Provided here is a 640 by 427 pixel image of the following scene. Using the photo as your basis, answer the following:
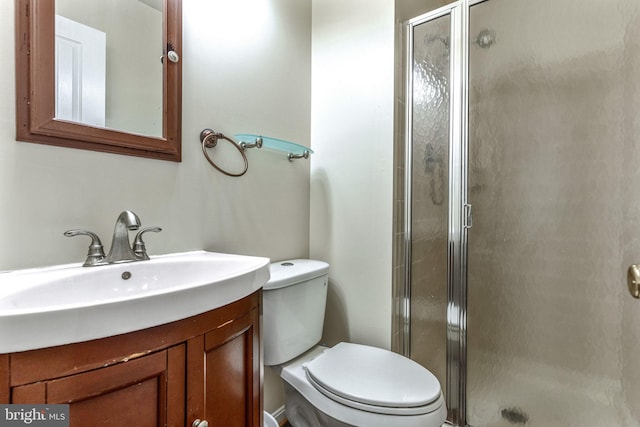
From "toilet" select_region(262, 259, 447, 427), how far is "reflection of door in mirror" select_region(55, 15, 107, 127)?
0.72 meters

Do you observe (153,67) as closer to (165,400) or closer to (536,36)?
(165,400)

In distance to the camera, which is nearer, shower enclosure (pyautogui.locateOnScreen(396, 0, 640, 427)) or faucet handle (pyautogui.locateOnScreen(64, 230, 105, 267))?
faucet handle (pyautogui.locateOnScreen(64, 230, 105, 267))

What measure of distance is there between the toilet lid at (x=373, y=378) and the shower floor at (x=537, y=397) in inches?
18.6

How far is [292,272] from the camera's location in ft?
3.88

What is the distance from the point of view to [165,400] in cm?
54

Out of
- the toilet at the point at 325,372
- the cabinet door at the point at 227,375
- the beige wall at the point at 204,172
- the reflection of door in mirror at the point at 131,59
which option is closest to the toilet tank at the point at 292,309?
the toilet at the point at 325,372

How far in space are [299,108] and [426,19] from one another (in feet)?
2.35

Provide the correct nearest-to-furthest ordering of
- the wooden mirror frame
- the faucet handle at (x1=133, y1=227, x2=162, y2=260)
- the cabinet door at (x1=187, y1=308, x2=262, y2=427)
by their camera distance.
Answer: the cabinet door at (x1=187, y1=308, x2=262, y2=427), the wooden mirror frame, the faucet handle at (x1=133, y1=227, x2=162, y2=260)

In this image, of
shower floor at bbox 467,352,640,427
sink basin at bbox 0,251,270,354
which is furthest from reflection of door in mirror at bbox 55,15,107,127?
shower floor at bbox 467,352,640,427

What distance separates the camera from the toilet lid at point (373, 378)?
931mm

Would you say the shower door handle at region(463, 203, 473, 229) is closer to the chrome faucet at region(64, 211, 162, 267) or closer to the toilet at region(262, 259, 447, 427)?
the toilet at region(262, 259, 447, 427)

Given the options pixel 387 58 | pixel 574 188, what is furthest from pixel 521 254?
pixel 387 58

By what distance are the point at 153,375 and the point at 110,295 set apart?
33cm

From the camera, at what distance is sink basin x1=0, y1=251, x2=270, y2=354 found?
0.42 m
